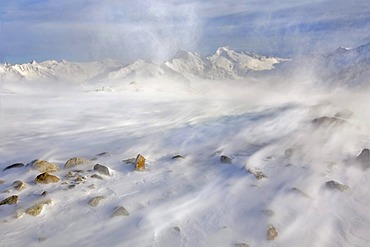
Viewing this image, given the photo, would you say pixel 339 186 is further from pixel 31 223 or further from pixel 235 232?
pixel 31 223

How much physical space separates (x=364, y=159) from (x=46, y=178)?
24.8 feet

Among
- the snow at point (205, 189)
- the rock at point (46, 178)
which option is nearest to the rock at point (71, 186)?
the snow at point (205, 189)

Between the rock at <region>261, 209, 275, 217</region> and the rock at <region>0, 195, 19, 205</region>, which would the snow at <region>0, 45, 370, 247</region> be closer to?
the rock at <region>261, 209, 275, 217</region>

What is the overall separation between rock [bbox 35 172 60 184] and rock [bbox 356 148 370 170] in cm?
723

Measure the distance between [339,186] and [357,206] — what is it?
80 cm

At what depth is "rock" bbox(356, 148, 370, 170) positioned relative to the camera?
9.56 m

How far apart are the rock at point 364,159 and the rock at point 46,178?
7.23 metres

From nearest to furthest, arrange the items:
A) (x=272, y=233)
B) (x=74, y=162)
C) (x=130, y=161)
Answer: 1. (x=272, y=233)
2. (x=74, y=162)
3. (x=130, y=161)

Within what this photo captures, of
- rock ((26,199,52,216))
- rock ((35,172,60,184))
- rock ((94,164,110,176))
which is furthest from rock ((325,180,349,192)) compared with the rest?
rock ((35,172,60,184))

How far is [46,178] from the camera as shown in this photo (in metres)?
9.04

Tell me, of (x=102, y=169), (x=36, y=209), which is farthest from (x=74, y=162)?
(x=36, y=209)

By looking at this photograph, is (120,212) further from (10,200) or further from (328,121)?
(328,121)

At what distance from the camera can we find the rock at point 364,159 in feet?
31.4

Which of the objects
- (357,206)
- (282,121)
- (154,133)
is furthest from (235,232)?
(282,121)
